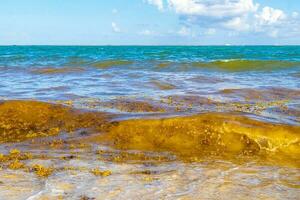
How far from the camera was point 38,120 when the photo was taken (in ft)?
32.7

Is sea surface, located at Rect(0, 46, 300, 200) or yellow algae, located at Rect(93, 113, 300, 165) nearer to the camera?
sea surface, located at Rect(0, 46, 300, 200)

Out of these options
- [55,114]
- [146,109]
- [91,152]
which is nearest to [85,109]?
[55,114]

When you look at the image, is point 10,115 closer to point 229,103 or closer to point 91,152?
point 91,152

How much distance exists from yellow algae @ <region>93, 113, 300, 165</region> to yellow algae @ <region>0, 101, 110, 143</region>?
95cm

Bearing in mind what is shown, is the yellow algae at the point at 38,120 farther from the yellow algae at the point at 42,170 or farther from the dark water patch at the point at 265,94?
the dark water patch at the point at 265,94

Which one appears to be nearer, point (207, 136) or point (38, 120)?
point (207, 136)

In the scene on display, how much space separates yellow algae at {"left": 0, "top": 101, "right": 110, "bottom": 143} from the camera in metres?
8.94

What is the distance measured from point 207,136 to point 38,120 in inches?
159

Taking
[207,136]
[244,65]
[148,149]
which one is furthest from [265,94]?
[244,65]

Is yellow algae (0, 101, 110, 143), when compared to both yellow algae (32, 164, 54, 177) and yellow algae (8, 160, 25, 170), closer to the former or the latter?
yellow algae (8, 160, 25, 170)

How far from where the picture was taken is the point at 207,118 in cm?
911

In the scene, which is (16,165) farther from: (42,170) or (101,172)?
(101,172)

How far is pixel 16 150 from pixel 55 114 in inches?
111

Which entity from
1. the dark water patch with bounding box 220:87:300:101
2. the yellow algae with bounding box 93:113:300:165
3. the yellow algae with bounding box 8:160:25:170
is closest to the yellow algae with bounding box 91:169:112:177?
the yellow algae with bounding box 8:160:25:170
